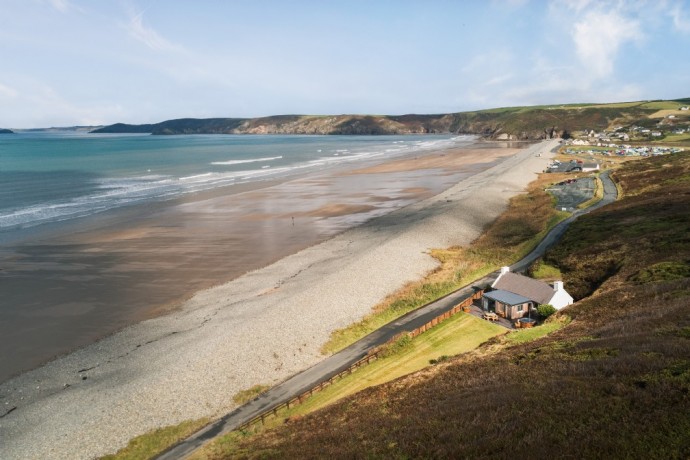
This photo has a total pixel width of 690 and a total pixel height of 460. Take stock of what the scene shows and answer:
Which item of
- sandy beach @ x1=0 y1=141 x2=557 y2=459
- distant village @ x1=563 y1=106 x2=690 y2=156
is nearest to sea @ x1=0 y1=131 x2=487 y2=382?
sandy beach @ x1=0 y1=141 x2=557 y2=459

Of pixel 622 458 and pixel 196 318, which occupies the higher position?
pixel 622 458

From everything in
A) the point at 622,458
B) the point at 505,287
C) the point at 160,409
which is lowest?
the point at 160,409

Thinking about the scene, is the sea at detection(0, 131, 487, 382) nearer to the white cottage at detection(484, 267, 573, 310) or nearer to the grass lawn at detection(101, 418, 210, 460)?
the grass lawn at detection(101, 418, 210, 460)

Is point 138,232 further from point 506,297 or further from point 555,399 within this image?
point 555,399

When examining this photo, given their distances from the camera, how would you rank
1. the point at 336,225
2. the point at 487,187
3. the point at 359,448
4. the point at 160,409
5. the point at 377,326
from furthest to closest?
the point at 487,187, the point at 336,225, the point at 377,326, the point at 160,409, the point at 359,448

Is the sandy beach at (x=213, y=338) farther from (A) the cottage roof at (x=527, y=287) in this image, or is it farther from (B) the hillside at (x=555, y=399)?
(A) the cottage roof at (x=527, y=287)

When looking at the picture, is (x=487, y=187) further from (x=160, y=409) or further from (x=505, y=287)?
(x=160, y=409)

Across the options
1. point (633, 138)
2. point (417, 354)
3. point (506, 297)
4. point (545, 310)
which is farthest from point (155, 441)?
point (633, 138)

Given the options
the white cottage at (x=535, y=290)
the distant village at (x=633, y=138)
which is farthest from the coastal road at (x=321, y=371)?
the distant village at (x=633, y=138)

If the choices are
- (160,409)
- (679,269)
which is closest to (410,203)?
(679,269)
